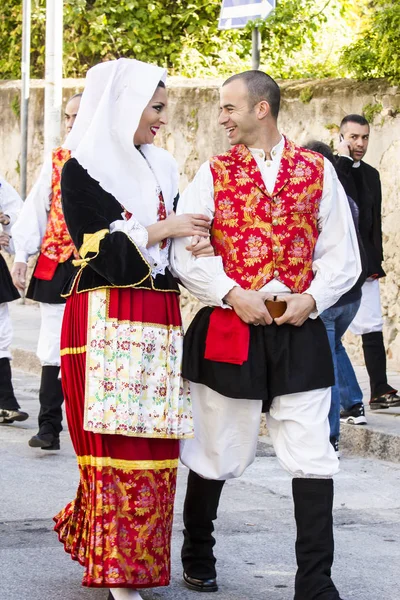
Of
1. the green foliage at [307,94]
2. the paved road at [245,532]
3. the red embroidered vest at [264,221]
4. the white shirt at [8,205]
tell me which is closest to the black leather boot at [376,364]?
the paved road at [245,532]

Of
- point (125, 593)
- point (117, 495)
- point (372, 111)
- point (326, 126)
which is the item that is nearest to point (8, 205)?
point (372, 111)

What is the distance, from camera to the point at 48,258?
273 inches

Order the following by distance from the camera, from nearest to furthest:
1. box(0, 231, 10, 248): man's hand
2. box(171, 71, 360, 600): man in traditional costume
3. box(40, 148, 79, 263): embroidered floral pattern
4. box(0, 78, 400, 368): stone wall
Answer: box(171, 71, 360, 600): man in traditional costume, box(40, 148, 79, 263): embroidered floral pattern, box(0, 231, 10, 248): man's hand, box(0, 78, 400, 368): stone wall

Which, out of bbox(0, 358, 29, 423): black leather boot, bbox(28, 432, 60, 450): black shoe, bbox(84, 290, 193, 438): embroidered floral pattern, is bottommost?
bbox(28, 432, 60, 450): black shoe

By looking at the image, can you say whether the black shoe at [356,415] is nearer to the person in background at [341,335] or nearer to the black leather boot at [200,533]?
the person in background at [341,335]

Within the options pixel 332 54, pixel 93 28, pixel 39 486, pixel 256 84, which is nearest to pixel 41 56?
pixel 93 28

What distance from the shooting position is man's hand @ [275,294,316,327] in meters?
4.31

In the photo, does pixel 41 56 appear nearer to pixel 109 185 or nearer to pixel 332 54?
pixel 332 54

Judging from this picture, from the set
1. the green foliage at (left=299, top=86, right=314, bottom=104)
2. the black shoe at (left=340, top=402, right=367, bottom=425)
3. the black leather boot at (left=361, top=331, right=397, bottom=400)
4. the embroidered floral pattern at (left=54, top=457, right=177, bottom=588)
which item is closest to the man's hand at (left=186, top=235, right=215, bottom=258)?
the embroidered floral pattern at (left=54, top=457, right=177, bottom=588)

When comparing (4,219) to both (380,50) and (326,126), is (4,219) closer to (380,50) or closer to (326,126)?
(326,126)

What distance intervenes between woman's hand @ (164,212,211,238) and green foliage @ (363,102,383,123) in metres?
6.09

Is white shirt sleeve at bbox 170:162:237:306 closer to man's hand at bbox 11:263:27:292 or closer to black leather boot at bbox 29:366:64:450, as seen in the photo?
man's hand at bbox 11:263:27:292

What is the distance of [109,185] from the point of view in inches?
171

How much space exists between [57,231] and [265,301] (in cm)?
273
